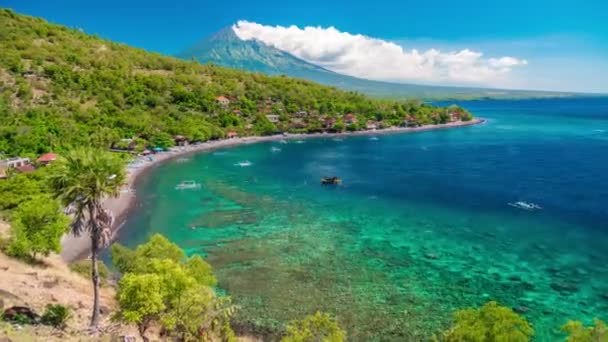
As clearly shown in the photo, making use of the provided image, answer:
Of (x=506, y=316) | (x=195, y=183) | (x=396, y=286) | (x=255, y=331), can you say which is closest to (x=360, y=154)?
(x=195, y=183)

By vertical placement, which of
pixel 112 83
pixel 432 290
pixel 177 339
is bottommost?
pixel 432 290

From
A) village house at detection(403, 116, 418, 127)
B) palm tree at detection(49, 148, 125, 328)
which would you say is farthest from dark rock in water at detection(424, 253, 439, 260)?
village house at detection(403, 116, 418, 127)

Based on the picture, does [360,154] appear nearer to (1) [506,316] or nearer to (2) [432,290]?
(2) [432,290]

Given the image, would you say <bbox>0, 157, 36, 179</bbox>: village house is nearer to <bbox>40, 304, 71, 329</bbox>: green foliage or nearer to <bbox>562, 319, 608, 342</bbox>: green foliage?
<bbox>40, 304, 71, 329</bbox>: green foliage

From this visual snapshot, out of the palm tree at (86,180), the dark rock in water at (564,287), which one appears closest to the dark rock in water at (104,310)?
the palm tree at (86,180)

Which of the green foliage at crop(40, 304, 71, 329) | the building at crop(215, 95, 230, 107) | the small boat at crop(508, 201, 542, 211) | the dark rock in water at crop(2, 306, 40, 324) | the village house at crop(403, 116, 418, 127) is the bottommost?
the small boat at crop(508, 201, 542, 211)

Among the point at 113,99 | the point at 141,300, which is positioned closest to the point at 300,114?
the point at 113,99
